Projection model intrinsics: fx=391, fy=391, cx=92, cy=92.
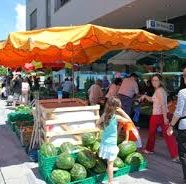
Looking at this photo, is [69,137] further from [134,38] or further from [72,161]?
[134,38]

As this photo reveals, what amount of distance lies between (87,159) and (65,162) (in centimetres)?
39

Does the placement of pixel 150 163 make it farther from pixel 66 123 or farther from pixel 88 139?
pixel 66 123

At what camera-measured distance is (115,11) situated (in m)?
16.3

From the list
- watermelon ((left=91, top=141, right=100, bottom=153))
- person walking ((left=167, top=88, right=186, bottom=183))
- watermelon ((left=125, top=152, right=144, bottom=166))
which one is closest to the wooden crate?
watermelon ((left=91, top=141, right=100, bottom=153))

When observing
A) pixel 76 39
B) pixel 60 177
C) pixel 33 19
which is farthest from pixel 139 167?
pixel 33 19

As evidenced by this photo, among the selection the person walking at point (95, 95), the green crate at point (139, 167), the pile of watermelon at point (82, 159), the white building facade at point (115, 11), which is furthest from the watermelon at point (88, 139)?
the white building facade at point (115, 11)

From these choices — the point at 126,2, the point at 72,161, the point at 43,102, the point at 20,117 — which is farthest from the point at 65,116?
the point at 126,2

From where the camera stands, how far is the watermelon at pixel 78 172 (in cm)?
642

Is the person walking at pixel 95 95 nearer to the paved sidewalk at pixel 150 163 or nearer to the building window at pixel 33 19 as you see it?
the paved sidewalk at pixel 150 163

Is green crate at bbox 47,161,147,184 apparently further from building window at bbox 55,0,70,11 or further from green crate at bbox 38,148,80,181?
building window at bbox 55,0,70,11

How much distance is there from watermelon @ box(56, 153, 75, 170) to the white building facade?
899 cm

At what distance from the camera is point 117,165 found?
22.6 ft

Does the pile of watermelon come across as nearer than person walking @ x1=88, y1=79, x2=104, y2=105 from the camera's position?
Yes

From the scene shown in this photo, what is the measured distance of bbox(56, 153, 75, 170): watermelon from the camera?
6496 mm
